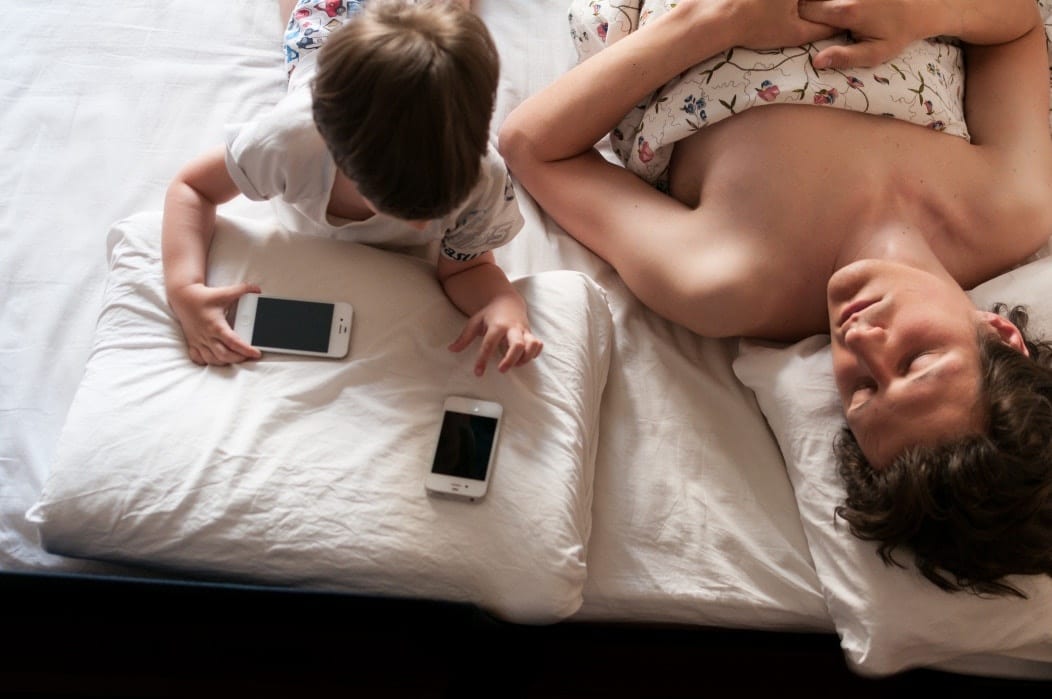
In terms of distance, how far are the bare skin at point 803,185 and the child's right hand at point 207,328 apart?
520 mm

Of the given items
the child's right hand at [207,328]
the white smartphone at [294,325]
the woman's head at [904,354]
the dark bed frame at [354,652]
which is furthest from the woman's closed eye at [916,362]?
the child's right hand at [207,328]

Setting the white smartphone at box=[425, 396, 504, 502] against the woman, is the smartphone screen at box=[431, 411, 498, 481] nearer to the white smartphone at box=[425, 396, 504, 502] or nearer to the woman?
the white smartphone at box=[425, 396, 504, 502]

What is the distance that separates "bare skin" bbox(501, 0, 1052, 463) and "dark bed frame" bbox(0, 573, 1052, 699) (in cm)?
46

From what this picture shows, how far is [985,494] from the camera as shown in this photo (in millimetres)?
877

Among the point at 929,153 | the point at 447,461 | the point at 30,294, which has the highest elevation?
the point at 929,153

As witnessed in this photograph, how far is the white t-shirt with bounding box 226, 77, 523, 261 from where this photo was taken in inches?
37.3

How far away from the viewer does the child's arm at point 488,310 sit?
976 mm

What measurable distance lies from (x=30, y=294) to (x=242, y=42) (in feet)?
1.79

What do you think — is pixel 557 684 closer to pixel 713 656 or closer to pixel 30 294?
pixel 713 656

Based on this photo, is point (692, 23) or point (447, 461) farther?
point (692, 23)

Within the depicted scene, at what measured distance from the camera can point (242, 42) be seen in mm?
1338

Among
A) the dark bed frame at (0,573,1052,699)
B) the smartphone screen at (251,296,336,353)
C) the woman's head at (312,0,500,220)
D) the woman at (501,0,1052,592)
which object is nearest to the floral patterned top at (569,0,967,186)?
the woman at (501,0,1052,592)

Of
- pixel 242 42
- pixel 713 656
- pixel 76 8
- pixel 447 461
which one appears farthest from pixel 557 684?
pixel 76 8

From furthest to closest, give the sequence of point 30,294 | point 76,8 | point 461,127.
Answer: point 76,8, point 30,294, point 461,127
